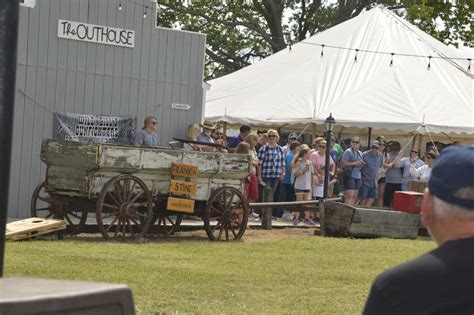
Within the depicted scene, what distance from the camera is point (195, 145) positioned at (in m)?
17.6

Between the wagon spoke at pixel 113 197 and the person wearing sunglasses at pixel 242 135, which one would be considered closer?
the wagon spoke at pixel 113 197

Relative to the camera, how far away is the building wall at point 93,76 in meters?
17.7

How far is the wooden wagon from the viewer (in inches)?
574

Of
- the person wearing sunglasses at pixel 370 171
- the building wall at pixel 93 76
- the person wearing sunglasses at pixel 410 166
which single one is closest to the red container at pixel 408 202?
the person wearing sunglasses at pixel 370 171

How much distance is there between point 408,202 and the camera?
1867 centimetres

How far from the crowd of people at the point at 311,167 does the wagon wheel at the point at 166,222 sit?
1353 millimetres

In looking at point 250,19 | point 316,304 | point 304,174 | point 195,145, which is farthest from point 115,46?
point 250,19

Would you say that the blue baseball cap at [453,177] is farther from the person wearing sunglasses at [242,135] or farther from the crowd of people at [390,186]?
the person wearing sunglasses at [242,135]

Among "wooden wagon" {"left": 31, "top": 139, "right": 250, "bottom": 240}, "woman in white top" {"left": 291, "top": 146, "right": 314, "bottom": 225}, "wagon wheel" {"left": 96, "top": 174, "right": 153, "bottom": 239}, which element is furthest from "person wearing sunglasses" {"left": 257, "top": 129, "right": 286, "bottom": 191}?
"wagon wheel" {"left": 96, "top": 174, "right": 153, "bottom": 239}

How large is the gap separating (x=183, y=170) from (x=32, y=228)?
8.09ft

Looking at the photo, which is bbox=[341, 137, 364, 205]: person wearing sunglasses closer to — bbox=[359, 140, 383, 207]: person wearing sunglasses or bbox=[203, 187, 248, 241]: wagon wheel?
bbox=[359, 140, 383, 207]: person wearing sunglasses

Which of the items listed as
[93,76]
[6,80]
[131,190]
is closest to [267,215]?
[93,76]

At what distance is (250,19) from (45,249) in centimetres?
3213

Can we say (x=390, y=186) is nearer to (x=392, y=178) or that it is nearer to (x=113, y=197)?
(x=392, y=178)
